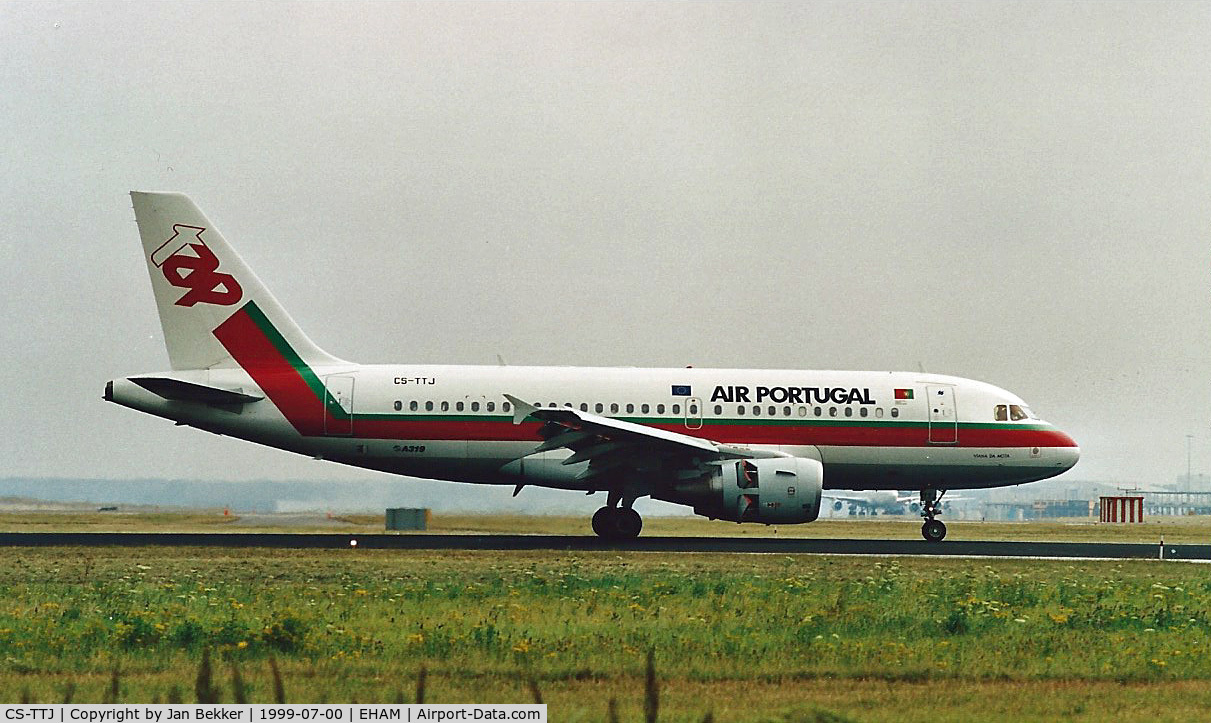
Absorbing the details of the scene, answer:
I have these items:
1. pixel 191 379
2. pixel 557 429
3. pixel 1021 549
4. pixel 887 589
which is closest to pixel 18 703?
pixel 887 589

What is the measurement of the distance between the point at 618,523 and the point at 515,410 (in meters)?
3.78

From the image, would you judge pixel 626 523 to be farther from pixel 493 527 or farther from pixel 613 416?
pixel 493 527

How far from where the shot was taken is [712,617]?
15.2 metres

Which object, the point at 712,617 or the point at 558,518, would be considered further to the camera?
the point at 558,518

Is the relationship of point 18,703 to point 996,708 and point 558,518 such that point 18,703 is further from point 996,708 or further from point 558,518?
point 558,518

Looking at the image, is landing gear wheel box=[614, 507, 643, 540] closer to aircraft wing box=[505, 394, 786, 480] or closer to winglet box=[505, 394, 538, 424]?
aircraft wing box=[505, 394, 786, 480]

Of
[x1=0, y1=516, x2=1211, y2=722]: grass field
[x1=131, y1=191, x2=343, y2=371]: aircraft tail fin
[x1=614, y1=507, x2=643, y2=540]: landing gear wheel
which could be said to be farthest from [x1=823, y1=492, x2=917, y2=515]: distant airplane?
[x1=0, y1=516, x2=1211, y2=722]: grass field

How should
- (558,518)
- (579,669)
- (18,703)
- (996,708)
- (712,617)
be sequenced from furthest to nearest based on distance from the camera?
(558,518)
(712,617)
(579,669)
(996,708)
(18,703)

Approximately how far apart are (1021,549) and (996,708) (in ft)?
59.9

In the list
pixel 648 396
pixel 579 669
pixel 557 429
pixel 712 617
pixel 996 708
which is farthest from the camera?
pixel 648 396

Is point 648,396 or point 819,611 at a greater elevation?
point 648,396

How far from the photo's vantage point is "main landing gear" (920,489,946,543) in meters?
30.7

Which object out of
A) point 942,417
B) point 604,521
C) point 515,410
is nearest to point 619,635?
point 515,410

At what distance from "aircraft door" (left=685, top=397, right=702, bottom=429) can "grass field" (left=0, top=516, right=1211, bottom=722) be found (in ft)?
25.8
